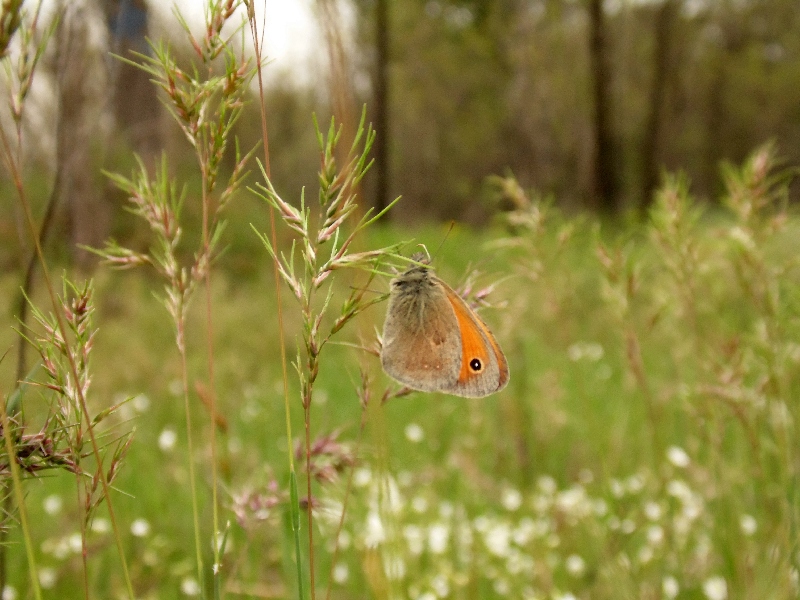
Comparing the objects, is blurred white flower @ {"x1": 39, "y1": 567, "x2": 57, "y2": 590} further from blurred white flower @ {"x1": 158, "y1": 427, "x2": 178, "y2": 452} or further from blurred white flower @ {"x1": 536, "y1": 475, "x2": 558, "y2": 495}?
blurred white flower @ {"x1": 536, "y1": 475, "x2": 558, "y2": 495}

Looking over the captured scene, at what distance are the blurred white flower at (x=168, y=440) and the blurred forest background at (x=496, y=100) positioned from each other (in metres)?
1.35

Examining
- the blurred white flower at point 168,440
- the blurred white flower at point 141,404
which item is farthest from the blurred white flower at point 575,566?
the blurred white flower at point 141,404

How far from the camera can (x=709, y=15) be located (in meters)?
26.3

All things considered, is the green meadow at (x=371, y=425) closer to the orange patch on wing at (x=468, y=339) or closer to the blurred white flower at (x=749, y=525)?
the blurred white flower at (x=749, y=525)

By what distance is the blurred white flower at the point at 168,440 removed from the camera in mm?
3027

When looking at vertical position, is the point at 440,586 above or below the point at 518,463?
above

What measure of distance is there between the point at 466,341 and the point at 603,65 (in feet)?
44.5

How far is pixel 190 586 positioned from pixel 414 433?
1432 mm

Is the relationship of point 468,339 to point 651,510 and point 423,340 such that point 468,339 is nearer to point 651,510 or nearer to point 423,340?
point 423,340

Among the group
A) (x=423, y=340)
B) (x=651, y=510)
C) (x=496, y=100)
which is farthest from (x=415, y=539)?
(x=496, y=100)

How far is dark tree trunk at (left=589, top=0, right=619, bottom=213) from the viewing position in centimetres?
1343

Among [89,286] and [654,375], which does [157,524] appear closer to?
[89,286]

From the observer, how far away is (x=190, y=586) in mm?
2006

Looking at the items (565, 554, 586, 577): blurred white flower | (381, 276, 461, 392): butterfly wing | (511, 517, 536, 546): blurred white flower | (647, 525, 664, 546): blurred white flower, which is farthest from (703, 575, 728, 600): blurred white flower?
(381, 276, 461, 392): butterfly wing
